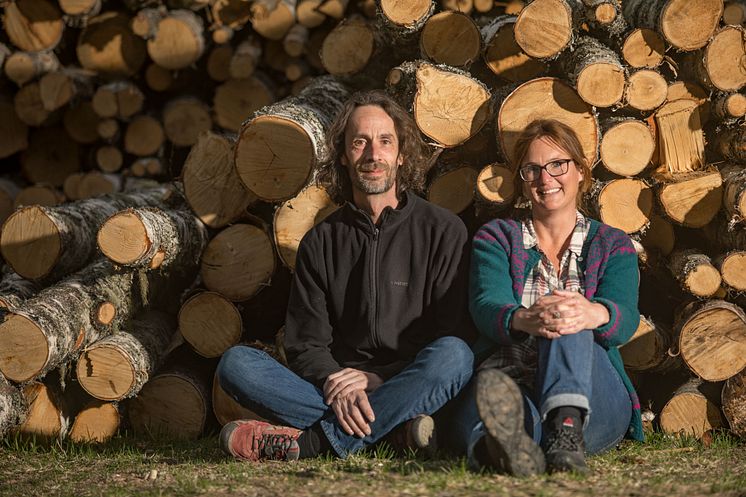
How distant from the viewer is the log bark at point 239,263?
14.6ft

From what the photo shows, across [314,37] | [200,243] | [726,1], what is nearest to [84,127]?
[314,37]

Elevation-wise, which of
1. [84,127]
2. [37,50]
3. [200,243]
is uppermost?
[37,50]

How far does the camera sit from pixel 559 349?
3217 millimetres

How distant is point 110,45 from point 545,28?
3606mm

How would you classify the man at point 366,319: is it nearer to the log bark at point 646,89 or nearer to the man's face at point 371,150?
the man's face at point 371,150

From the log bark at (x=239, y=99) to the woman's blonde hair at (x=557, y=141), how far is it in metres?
2.97

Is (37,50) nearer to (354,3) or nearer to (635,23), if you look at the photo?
(354,3)

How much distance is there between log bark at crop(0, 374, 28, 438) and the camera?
4031mm

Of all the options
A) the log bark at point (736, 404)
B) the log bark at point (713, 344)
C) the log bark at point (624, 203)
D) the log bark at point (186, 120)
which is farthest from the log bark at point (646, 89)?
the log bark at point (186, 120)

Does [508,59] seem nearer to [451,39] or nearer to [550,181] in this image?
[451,39]

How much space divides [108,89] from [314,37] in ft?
5.06

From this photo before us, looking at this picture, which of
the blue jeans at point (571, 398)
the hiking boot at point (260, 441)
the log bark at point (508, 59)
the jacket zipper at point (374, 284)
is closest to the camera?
the blue jeans at point (571, 398)

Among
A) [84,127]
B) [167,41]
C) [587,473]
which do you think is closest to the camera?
[587,473]

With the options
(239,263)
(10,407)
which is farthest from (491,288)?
(10,407)
